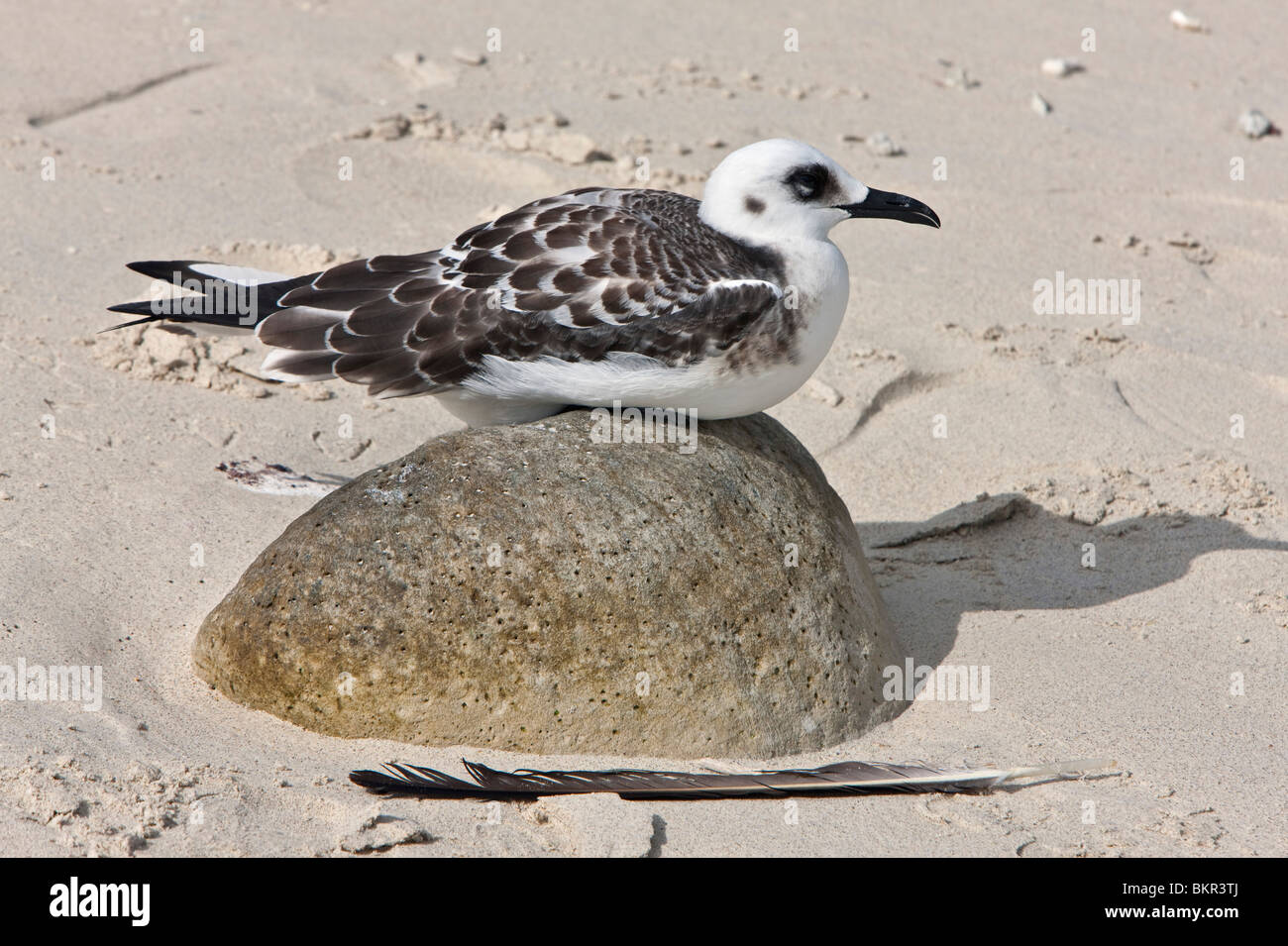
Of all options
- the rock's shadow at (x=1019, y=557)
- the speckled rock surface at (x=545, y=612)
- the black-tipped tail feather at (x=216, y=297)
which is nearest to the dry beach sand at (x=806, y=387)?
the rock's shadow at (x=1019, y=557)

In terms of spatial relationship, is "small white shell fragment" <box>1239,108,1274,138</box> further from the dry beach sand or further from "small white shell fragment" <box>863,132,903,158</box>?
"small white shell fragment" <box>863,132,903,158</box>

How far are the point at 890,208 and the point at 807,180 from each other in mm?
352

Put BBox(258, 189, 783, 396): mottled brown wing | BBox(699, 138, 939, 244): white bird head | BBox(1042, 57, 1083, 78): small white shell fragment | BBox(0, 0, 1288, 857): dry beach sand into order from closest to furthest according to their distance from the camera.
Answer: BBox(0, 0, 1288, 857): dry beach sand < BBox(258, 189, 783, 396): mottled brown wing < BBox(699, 138, 939, 244): white bird head < BBox(1042, 57, 1083, 78): small white shell fragment

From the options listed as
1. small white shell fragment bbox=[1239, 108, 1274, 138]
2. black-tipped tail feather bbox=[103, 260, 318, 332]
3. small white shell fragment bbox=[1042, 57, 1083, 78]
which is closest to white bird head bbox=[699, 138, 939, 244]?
black-tipped tail feather bbox=[103, 260, 318, 332]

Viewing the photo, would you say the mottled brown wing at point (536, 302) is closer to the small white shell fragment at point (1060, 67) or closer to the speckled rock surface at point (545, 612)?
the speckled rock surface at point (545, 612)

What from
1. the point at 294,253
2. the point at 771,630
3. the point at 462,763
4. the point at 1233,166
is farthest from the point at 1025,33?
the point at 462,763

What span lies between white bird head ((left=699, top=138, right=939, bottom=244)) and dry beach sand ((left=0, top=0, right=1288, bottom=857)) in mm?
1630

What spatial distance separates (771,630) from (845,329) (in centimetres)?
325

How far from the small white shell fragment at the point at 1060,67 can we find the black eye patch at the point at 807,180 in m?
6.68

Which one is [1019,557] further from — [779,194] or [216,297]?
[216,297]

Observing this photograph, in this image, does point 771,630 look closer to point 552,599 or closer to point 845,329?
point 552,599

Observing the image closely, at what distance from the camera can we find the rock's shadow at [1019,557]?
18.2 feet

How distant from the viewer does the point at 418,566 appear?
418 centimetres

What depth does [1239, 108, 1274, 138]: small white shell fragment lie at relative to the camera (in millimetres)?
9852
